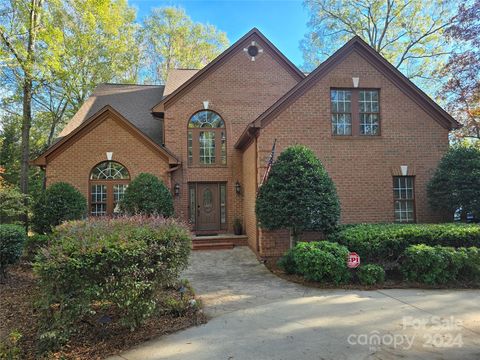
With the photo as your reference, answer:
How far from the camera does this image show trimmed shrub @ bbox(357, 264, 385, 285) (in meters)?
7.70

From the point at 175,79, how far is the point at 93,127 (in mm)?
5350

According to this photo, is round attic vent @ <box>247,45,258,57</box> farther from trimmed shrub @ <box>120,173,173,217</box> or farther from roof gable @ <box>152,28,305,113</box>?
trimmed shrub @ <box>120,173,173,217</box>

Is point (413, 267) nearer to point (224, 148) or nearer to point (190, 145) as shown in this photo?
point (224, 148)

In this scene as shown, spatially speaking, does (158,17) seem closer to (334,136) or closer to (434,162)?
(334,136)

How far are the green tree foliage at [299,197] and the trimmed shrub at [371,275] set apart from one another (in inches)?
Result: 76.0

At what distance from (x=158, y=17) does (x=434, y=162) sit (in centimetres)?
2534

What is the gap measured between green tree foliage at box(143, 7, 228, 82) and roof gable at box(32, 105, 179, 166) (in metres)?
16.1

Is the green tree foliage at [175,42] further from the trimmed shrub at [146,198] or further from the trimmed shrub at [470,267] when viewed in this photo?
the trimmed shrub at [470,267]

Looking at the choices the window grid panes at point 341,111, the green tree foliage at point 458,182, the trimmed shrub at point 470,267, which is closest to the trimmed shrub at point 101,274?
the trimmed shrub at point 470,267

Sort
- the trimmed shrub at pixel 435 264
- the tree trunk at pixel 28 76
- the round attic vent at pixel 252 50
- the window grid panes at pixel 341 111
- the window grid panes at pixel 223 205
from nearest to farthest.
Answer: the trimmed shrub at pixel 435 264
the window grid panes at pixel 341 111
the tree trunk at pixel 28 76
the window grid panes at pixel 223 205
the round attic vent at pixel 252 50

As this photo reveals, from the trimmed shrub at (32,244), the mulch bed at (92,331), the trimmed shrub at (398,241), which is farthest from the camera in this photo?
the trimmed shrub at (32,244)

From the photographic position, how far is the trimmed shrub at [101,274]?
4.52 meters

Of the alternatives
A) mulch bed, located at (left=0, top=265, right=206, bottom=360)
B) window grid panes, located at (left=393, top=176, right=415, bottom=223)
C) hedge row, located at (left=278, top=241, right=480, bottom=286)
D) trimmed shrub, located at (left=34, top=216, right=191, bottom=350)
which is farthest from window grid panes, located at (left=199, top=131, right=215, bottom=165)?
trimmed shrub, located at (left=34, top=216, right=191, bottom=350)

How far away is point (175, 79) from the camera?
17328 millimetres
